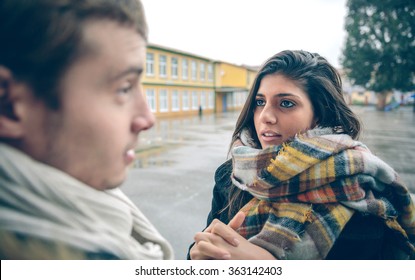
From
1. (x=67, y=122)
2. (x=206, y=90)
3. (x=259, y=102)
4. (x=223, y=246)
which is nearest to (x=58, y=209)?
(x=67, y=122)

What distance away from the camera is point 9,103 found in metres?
0.40

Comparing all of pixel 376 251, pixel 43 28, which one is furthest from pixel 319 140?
pixel 43 28

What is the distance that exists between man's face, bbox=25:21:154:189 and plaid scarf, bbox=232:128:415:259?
22.8 inches

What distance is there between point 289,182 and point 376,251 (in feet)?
1.24

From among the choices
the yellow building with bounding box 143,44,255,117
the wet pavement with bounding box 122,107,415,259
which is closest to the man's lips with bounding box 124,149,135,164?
the wet pavement with bounding box 122,107,415,259

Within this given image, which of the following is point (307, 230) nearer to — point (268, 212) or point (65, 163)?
point (268, 212)

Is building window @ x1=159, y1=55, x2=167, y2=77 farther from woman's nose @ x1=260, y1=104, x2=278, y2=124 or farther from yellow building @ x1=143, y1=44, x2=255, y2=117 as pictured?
yellow building @ x1=143, y1=44, x2=255, y2=117

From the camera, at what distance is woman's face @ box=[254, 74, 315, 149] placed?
3.37 ft

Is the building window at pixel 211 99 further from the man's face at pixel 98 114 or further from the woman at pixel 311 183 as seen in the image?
the man's face at pixel 98 114

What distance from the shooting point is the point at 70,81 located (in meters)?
0.42

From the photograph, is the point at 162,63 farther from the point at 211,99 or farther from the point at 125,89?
the point at 211,99

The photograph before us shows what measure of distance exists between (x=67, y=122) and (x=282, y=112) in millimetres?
755

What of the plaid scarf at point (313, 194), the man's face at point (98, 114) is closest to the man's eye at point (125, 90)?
the man's face at point (98, 114)

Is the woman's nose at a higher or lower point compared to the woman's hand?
higher
